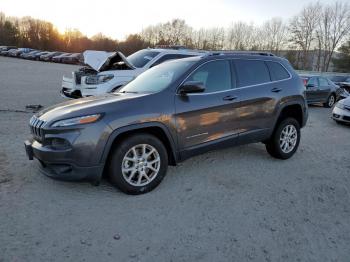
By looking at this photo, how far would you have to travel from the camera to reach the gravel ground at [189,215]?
2.86 meters

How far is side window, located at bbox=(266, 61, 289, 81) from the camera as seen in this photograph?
17.5 feet

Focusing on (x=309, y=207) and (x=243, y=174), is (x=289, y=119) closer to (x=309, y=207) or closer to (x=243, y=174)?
(x=243, y=174)

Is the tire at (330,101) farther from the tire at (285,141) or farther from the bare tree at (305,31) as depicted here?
the bare tree at (305,31)

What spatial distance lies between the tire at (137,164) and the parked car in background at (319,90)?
10753 mm

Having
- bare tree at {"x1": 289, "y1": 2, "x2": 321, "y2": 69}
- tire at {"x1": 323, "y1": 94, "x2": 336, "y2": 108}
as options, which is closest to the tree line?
bare tree at {"x1": 289, "y1": 2, "x2": 321, "y2": 69}

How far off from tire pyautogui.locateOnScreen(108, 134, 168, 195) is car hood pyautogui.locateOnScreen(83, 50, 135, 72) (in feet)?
17.7

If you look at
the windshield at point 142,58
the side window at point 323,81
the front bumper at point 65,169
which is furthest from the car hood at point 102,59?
the side window at point 323,81

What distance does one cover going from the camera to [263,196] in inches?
159

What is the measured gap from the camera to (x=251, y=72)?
16.4 feet

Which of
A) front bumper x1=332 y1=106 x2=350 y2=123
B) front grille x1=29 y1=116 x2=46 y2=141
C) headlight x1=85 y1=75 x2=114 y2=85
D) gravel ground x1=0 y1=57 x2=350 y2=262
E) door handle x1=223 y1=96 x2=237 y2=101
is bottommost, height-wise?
gravel ground x1=0 y1=57 x2=350 y2=262

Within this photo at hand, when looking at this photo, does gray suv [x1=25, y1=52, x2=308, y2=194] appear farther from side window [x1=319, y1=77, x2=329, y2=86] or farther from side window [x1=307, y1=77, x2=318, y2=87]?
side window [x1=319, y1=77, x2=329, y2=86]

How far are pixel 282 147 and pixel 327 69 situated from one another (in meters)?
68.5

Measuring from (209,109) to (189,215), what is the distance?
5.07 feet

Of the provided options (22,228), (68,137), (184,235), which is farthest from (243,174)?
(22,228)
